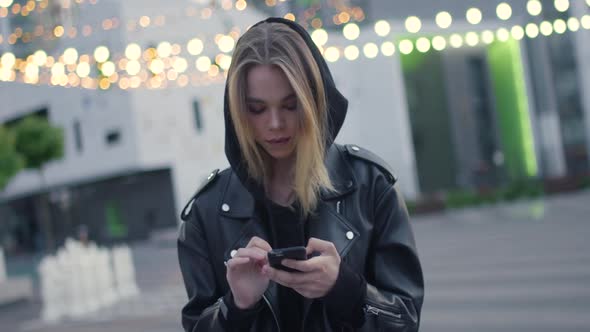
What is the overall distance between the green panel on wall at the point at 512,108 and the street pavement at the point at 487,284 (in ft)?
28.8

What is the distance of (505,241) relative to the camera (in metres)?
13.4

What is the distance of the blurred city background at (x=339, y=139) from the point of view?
9.32 metres

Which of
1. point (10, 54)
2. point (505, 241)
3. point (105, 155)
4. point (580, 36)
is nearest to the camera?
point (10, 54)

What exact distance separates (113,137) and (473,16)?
21.4m

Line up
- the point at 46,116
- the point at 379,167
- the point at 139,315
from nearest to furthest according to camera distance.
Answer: the point at 379,167, the point at 139,315, the point at 46,116

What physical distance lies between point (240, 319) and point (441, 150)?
28.8m

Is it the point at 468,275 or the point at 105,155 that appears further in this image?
the point at 105,155

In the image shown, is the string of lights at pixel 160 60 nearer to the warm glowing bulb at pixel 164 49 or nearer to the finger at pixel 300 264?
the warm glowing bulb at pixel 164 49

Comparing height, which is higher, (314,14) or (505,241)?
(314,14)

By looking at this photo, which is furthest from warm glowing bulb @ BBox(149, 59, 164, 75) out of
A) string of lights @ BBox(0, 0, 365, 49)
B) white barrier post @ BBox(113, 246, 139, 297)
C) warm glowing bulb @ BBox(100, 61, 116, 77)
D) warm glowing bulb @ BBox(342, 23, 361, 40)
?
white barrier post @ BBox(113, 246, 139, 297)

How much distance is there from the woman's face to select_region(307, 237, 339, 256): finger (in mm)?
289

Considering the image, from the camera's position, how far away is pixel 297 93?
150 centimetres

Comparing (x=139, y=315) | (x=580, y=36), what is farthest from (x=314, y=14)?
(x=580, y=36)

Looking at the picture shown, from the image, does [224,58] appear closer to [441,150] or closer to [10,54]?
[10,54]
